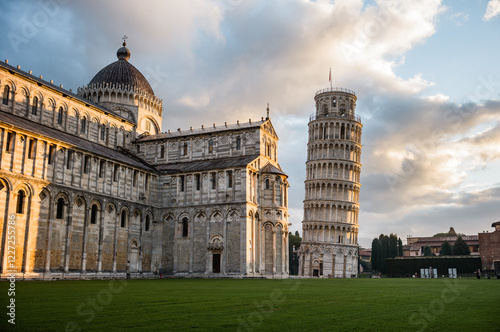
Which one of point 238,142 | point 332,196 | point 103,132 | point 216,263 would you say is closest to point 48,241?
point 216,263

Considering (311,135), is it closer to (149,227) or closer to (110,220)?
(149,227)

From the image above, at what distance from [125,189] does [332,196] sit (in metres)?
48.5

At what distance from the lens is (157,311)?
14172 millimetres

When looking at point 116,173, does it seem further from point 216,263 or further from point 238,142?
point 238,142

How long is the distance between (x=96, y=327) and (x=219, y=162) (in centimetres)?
4474

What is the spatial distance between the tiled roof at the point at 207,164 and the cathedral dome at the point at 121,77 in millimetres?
13423

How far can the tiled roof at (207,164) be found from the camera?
2107 inches

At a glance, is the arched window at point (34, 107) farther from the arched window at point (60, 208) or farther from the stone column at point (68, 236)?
the stone column at point (68, 236)

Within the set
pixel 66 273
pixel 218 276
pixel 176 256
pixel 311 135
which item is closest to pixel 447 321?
pixel 66 273

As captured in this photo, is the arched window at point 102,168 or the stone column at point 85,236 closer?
the stone column at point 85,236

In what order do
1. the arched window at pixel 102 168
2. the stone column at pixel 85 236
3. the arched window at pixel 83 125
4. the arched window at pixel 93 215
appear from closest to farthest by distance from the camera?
the stone column at pixel 85 236 < the arched window at pixel 93 215 < the arched window at pixel 102 168 < the arched window at pixel 83 125

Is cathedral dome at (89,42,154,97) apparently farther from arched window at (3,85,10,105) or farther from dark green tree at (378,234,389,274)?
dark green tree at (378,234,389,274)

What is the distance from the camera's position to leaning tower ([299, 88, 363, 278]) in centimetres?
8806

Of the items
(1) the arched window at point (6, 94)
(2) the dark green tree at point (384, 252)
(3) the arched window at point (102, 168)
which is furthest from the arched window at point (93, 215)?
(2) the dark green tree at point (384, 252)
